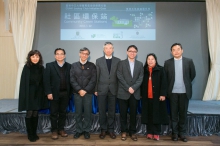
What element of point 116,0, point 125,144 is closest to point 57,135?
Answer: point 125,144

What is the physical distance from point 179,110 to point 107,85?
1024 millimetres

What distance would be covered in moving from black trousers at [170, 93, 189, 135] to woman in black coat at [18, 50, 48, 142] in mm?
1750

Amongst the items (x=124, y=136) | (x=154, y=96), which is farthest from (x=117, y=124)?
(x=154, y=96)

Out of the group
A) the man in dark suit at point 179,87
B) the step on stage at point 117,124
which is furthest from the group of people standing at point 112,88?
the step on stage at point 117,124

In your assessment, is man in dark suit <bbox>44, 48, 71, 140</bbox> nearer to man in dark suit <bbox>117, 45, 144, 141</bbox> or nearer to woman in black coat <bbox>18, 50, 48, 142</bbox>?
woman in black coat <bbox>18, 50, 48, 142</bbox>

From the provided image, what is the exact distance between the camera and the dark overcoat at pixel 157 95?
2432 millimetres

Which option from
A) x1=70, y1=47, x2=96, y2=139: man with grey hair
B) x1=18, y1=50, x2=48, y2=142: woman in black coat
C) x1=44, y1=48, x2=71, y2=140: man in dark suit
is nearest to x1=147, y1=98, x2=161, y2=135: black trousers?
x1=70, y1=47, x2=96, y2=139: man with grey hair

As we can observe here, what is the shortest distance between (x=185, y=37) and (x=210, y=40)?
545mm

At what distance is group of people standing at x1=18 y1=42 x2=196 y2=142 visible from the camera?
7.97ft

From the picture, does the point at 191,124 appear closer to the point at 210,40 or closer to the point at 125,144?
the point at 125,144

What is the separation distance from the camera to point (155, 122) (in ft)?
7.95

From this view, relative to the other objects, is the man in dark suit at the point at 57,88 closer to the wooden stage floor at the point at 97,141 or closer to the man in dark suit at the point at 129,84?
the wooden stage floor at the point at 97,141

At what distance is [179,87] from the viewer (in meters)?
2.45

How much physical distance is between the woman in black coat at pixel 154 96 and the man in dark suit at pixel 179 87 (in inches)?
4.3
